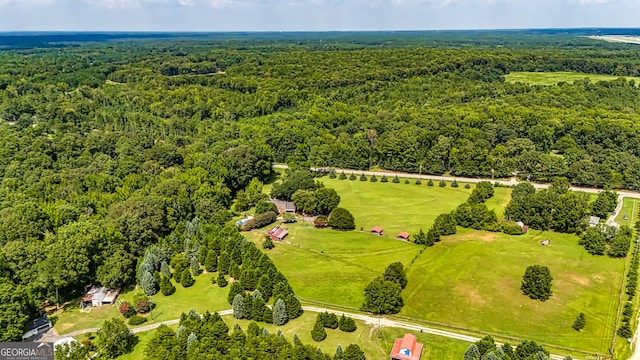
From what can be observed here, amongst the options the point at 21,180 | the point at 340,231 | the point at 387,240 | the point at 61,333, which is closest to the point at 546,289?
the point at 387,240

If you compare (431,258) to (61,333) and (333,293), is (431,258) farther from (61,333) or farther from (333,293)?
(61,333)

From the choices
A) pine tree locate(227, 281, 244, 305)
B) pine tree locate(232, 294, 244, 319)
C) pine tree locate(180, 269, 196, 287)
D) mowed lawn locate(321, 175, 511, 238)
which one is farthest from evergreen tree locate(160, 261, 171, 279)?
mowed lawn locate(321, 175, 511, 238)

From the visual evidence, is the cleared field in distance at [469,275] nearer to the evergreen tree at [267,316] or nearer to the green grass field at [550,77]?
the evergreen tree at [267,316]

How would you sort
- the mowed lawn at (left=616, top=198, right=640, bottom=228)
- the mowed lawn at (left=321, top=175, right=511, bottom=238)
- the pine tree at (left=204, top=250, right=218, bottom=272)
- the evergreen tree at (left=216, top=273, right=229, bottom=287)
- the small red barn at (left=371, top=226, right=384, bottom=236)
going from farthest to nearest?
Result: the mowed lawn at (left=616, top=198, right=640, bottom=228), the mowed lawn at (left=321, top=175, right=511, bottom=238), the small red barn at (left=371, top=226, right=384, bottom=236), the pine tree at (left=204, top=250, right=218, bottom=272), the evergreen tree at (left=216, top=273, right=229, bottom=287)

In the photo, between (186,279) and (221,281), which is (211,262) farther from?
(221,281)

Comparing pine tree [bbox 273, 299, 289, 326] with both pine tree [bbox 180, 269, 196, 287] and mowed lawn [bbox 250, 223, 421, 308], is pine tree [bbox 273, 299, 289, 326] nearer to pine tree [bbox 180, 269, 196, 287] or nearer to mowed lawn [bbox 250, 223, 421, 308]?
mowed lawn [bbox 250, 223, 421, 308]

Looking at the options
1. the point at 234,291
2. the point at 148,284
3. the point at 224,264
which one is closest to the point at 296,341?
the point at 234,291
